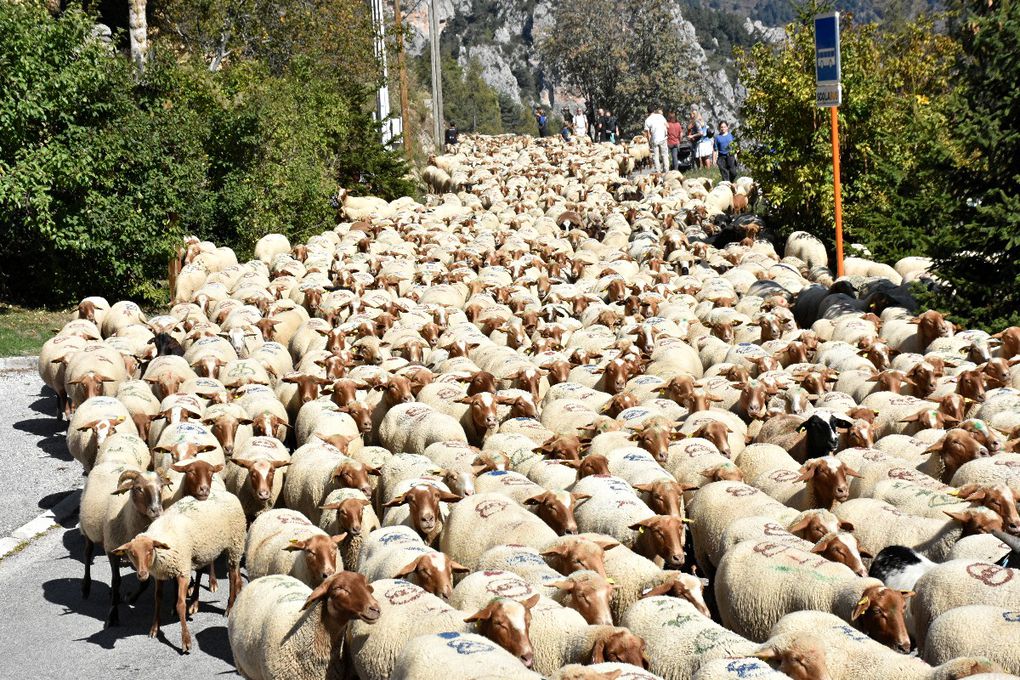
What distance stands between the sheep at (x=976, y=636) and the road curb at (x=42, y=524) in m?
8.17

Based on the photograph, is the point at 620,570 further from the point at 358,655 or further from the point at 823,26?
the point at 823,26

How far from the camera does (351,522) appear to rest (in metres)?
9.09

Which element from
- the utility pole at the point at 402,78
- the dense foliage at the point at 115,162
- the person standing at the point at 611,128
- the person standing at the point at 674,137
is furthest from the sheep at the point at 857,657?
the person standing at the point at 611,128

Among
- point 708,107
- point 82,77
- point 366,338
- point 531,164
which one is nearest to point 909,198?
point 366,338

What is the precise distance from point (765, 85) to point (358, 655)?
18.1 metres

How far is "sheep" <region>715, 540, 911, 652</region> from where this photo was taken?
7.00m

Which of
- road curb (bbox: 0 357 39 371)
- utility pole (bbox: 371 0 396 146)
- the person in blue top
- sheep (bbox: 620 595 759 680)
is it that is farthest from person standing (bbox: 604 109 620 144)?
sheep (bbox: 620 595 759 680)

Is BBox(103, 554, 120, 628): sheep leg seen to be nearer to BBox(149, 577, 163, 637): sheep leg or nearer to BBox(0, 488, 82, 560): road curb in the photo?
BBox(149, 577, 163, 637): sheep leg

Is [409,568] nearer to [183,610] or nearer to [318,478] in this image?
[183,610]

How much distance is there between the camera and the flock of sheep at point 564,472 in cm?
700

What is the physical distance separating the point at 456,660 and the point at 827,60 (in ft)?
44.3

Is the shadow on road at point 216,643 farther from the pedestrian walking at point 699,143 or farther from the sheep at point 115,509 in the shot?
the pedestrian walking at point 699,143

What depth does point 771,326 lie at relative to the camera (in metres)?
15.9

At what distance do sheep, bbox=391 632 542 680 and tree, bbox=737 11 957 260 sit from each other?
16207 millimetres
